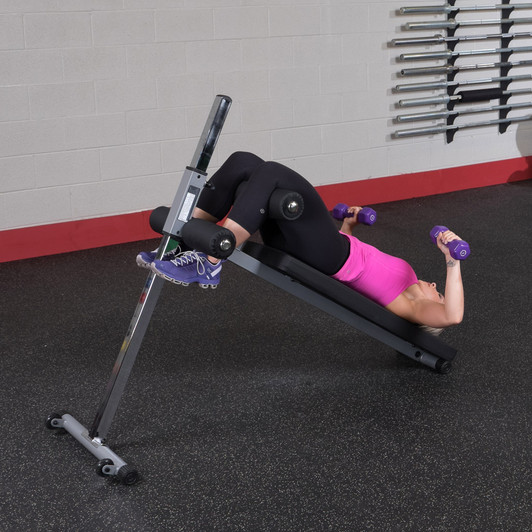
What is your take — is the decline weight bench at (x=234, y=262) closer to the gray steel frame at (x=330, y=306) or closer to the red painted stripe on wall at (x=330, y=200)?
the gray steel frame at (x=330, y=306)

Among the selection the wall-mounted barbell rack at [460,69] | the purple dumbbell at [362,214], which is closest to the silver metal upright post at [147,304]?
the purple dumbbell at [362,214]

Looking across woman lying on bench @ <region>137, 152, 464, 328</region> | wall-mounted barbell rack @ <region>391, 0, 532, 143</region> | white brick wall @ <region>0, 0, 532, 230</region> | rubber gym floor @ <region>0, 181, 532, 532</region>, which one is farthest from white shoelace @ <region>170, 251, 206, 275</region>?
wall-mounted barbell rack @ <region>391, 0, 532, 143</region>

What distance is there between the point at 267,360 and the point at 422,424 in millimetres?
652

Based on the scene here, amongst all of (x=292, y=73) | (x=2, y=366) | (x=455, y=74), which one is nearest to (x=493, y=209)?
(x=455, y=74)

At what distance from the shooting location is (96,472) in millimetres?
1967

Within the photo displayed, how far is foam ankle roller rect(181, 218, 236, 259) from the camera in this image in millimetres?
1900

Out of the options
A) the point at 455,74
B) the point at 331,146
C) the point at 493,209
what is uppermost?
the point at 455,74

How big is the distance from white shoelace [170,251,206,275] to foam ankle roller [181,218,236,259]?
0.05 meters

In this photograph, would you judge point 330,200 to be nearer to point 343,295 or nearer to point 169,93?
point 169,93

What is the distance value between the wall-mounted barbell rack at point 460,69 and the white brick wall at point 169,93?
0.39 feet

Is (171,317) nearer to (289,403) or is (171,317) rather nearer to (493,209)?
(289,403)

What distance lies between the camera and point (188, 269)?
2.00 meters

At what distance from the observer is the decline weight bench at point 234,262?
194cm

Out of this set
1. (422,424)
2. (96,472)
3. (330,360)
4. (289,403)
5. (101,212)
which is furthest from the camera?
(101,212)
